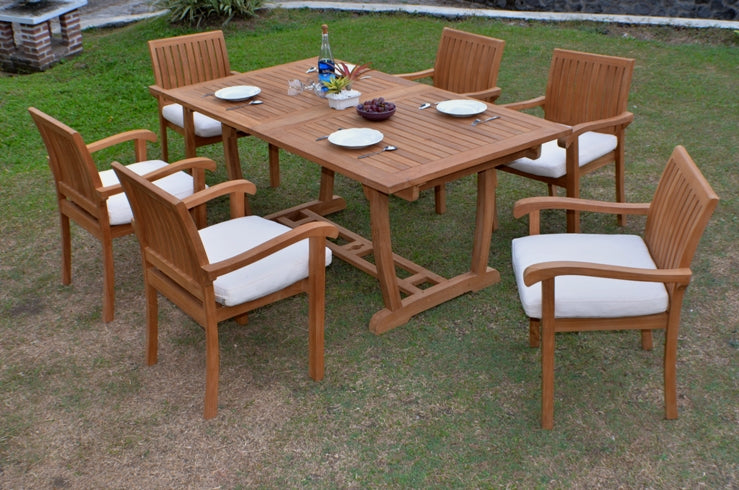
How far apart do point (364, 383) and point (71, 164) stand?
1703 mm

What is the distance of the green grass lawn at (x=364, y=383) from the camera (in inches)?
113

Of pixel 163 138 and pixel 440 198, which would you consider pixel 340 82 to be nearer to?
pixel 440 198

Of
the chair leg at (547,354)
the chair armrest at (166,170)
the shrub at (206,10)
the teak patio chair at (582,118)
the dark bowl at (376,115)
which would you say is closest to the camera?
the chair leg at (547,354)

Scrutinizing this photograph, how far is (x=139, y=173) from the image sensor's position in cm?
400

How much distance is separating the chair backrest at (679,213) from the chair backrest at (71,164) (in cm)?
241

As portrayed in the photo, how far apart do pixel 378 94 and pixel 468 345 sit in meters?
1.55

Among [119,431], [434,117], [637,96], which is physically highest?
[434,117]

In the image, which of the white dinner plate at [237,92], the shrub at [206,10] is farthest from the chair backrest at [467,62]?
the shrub at [206,10]

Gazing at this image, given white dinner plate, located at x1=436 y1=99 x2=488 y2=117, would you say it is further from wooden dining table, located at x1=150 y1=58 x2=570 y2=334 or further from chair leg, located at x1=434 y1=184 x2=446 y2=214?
chair leg, located at x1=434 y1=184 x2=446 y2=214

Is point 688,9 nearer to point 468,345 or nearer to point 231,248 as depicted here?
point 468,345

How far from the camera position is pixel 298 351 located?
11.6 feet

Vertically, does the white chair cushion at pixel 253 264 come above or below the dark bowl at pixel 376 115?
below

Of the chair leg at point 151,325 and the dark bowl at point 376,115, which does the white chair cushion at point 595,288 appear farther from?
the chair leg at point 151,325

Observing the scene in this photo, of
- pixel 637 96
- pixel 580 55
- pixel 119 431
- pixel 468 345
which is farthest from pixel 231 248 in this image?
pixel 637 96
